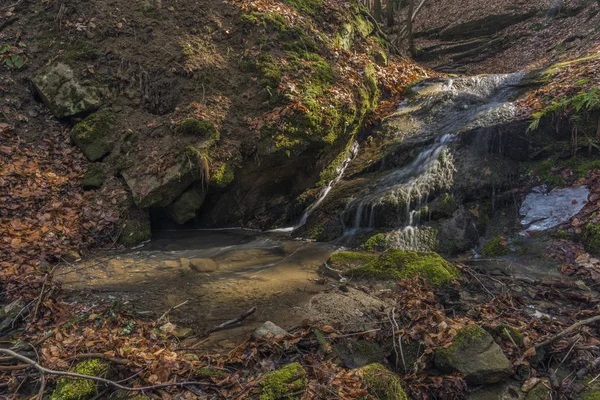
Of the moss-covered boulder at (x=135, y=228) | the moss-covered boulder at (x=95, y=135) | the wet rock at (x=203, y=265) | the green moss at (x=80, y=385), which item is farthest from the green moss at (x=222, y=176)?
the green moss at (x=80, y=385)

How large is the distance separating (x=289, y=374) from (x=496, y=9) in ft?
68.5

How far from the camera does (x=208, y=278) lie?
547 cm

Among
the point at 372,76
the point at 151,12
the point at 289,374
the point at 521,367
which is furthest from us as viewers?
the point at 372,76

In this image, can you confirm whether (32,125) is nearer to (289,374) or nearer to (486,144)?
(289,374)

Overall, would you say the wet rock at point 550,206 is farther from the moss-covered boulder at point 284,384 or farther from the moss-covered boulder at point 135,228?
the moss-covered boulder at point 135,228

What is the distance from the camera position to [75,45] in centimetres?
862

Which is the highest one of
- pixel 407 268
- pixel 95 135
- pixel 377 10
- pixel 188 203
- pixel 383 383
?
pixel 377 10

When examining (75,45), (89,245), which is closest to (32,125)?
(75,45)

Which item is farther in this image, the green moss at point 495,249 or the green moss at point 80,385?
the green moss at point 495,249

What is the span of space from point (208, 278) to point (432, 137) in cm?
648

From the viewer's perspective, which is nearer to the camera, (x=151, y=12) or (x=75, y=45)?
(x=75, y=45)

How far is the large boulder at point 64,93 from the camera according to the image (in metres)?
8.09

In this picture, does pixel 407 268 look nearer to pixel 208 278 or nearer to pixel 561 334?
pixel 561 334

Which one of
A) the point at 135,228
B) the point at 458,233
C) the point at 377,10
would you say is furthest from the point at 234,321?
the point at 377,10
